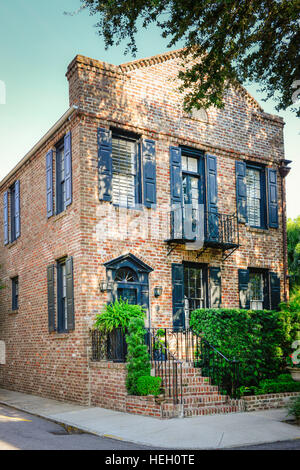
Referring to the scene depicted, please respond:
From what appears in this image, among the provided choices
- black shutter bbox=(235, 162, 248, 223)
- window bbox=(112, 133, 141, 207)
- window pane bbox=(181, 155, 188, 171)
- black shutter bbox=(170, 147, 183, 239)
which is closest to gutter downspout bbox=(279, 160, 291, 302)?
black shutter bbox=(235, 162, 248, 223)

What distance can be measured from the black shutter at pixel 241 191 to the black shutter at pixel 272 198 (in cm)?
114

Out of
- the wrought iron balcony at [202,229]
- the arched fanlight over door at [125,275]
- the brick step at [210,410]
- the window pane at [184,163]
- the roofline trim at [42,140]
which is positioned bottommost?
the brick step at [210,410]

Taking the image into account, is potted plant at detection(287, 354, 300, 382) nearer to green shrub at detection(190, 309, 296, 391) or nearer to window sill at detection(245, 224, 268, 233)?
green shrub at detection(190, 309, 296, 391)

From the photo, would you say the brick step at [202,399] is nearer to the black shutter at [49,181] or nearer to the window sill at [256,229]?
the window sill at [256,229]

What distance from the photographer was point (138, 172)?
1487cm

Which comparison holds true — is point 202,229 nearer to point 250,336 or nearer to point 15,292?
point 250,336

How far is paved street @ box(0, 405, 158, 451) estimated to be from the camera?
8117mm

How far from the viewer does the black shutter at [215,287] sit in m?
15.5

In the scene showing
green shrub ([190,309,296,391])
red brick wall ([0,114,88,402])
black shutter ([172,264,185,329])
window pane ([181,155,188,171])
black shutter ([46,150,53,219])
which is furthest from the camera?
window pane ([181,155,188,171])

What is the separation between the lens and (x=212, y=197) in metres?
16.0

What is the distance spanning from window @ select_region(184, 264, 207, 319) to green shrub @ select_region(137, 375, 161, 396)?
4.30 metres

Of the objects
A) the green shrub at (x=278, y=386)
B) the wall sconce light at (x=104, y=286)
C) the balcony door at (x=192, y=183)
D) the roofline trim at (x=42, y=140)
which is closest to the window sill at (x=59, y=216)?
the wall sconce light at (x=104, y=286)

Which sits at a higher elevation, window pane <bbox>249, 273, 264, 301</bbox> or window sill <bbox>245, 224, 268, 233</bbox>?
window sill <bbox>245, 224, 268, 233</bbox>
